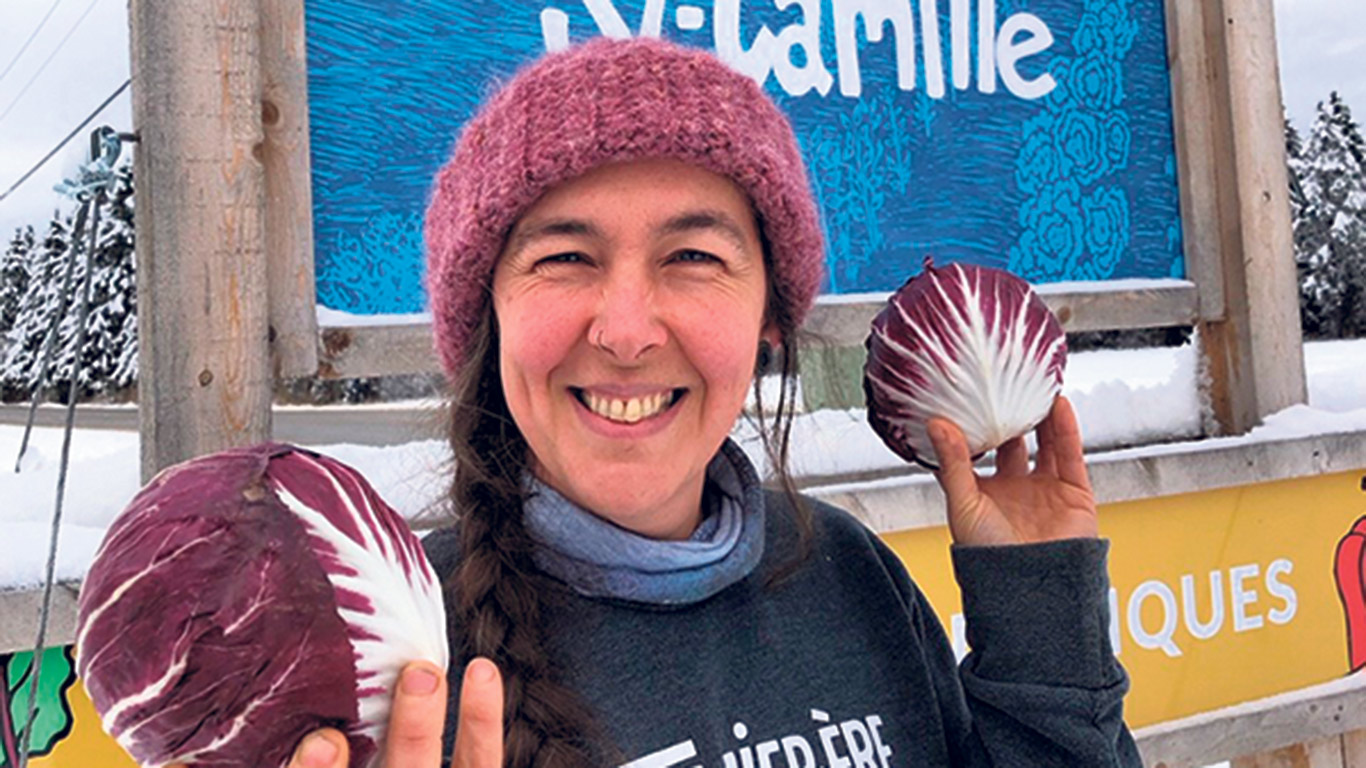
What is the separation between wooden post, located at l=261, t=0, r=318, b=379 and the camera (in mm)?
2146

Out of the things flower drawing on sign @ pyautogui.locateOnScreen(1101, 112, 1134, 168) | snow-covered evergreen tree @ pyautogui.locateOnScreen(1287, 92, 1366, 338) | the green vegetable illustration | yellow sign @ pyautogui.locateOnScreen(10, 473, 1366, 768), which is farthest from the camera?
snow-covered evergreen tree @ pyautogui.locateOnScreen(1287, 92, 1366, 338)

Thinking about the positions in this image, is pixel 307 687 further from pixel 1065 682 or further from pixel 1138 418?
pixel 1138 418

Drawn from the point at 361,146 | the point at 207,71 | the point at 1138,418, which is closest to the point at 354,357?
the point at 361,146

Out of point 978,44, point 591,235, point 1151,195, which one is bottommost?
A: point 591,235

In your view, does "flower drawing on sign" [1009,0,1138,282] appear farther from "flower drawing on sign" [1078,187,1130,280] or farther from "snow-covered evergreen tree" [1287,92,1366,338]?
"snow-covered evergreen tree" [1287,92,1366,338]

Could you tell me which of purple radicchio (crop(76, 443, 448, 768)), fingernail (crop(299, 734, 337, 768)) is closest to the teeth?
purple radicchio (crop(76, 443, 448, 768))

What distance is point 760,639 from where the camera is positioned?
1.38m

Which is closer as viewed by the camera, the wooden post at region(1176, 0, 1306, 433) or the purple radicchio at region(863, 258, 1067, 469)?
the purple radicchio at region(863, 258, 1067, 469)

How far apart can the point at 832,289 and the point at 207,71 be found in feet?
4.85

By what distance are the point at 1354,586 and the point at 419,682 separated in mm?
3310

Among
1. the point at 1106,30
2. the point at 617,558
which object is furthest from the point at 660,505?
the point at 1106,30

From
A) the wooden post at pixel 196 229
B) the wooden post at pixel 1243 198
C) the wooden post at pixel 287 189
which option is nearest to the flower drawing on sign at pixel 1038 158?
the wooden post at pixel 1243 198

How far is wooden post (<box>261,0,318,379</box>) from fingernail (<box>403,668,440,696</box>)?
55.2 inches

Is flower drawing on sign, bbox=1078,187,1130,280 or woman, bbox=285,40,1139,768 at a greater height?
flower drawing on sign, bbox=1078,187,1130,280
